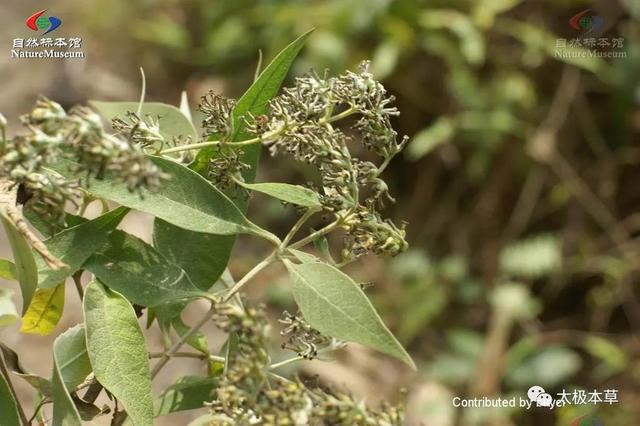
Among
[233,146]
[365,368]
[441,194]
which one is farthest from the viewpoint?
[441,194]

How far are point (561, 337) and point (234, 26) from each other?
57.0 inches

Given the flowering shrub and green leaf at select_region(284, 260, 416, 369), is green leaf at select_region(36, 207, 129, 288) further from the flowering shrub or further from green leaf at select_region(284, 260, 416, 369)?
green leaf at select_region(284, 260, 416, 369)

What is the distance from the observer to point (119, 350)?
0.50 meters

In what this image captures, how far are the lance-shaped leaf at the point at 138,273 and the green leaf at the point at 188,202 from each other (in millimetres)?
35

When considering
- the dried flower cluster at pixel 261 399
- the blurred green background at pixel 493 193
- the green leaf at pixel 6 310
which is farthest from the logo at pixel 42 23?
the dried flower cluster at pixel 261 399

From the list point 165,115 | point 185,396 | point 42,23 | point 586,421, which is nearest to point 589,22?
point 586,421

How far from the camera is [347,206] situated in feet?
1.68

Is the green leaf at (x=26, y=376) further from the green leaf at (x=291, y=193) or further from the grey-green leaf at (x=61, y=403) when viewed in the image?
the green leaf at (x=291, y=193)

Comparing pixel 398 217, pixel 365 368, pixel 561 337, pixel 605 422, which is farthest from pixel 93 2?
pixel 605 422

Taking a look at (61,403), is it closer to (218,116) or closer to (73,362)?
(73,362)

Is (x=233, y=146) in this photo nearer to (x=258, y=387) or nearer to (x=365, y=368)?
(x=258, y=387)

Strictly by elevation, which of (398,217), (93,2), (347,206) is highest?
(93,2)

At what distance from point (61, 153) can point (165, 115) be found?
0.59 feet

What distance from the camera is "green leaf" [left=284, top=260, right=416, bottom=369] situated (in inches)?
18.8
